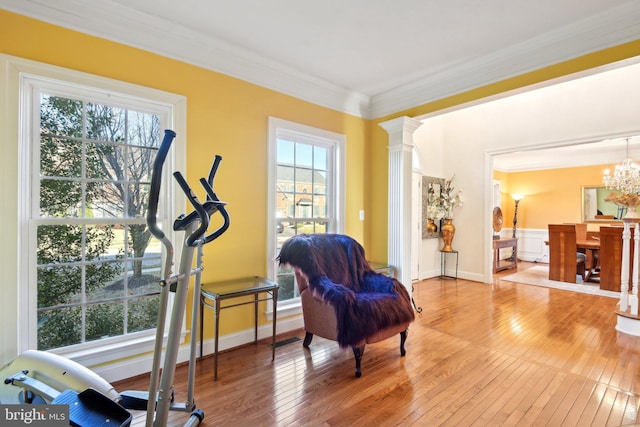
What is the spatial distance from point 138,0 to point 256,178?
1.54m

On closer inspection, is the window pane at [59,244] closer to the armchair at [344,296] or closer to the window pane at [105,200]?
the window pane at [105,200]

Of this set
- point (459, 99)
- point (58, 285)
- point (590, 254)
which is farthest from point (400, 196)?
point (590, 254)

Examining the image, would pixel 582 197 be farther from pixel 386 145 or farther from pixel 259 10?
pixel 259 10

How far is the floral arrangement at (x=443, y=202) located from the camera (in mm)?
5595

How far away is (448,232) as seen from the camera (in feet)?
18.6

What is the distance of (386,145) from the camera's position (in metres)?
3.77

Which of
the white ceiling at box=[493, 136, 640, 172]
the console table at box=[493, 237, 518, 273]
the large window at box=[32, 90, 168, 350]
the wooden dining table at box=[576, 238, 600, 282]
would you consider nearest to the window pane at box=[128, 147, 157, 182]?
the large window at box=[32, 90, 168, 350]

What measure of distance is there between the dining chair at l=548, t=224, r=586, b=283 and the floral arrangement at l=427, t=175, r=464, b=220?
1867 mm

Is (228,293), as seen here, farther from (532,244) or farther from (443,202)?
(532,244)

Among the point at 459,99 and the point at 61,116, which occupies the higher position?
the point at 459,99

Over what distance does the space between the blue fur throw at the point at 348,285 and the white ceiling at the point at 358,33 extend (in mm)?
1671

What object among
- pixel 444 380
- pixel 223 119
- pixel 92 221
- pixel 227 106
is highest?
pixel 227 106

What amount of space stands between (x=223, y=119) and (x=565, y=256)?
6.28m

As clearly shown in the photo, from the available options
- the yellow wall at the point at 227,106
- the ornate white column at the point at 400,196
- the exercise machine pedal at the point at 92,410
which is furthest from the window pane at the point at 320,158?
the exercise machine pedal at the point at 92,410
